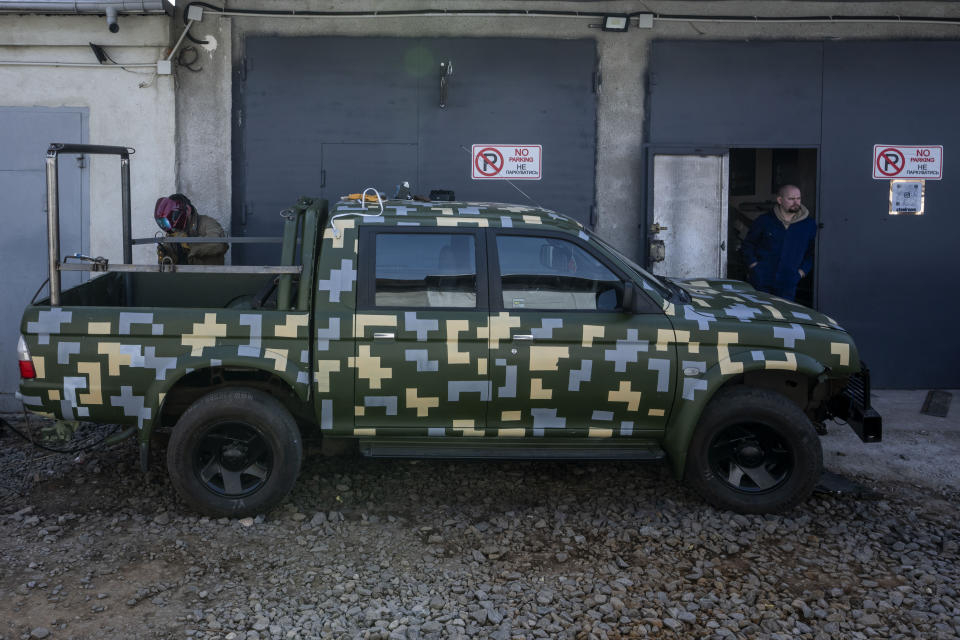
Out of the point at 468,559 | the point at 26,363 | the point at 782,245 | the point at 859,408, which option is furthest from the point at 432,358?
the point at 782,245

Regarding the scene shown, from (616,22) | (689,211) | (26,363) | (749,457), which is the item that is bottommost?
(749,457)

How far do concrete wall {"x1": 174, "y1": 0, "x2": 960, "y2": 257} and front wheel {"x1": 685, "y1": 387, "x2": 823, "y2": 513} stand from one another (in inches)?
143

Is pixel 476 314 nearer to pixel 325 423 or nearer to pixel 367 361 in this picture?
pixel 367 361

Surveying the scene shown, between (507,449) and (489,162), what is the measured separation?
4.06 metres

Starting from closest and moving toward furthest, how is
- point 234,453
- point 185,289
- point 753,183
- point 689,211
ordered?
point 234,453
point 185,289
point 689,211
point 753,183

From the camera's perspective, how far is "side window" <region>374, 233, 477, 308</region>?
17.9 ft

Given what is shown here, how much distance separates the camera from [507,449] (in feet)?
18.1

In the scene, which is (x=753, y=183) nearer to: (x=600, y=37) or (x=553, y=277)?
(x=600, y=37)

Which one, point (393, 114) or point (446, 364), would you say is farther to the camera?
point (393, 114)

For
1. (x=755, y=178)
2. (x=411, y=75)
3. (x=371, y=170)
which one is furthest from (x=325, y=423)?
(x=755, y=178)

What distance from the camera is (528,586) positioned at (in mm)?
4566

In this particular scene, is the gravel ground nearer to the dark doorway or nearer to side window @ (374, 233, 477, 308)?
side window @ (374, 233, 477, 308)

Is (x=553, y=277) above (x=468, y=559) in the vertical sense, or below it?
above

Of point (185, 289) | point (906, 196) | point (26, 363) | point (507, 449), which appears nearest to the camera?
point (26, 363)
